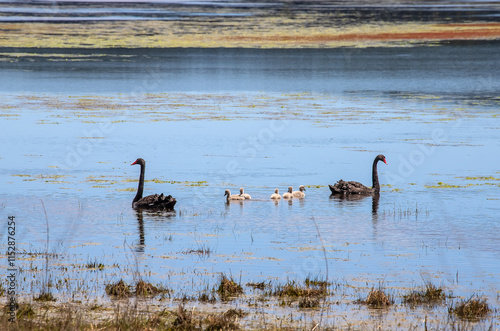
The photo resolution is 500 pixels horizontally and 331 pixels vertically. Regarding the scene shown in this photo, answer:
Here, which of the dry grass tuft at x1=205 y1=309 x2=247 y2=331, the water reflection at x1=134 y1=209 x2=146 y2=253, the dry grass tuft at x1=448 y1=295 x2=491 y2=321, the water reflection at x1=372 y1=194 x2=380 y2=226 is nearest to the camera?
the dry grass tuft at x1=205 y1=309 x2=247 y2=331

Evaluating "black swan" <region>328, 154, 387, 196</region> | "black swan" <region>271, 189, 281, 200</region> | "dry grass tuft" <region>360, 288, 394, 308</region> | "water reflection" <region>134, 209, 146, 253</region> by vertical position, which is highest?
"black swan" <region>328, 154, 387, 196</region>

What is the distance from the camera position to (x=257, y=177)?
22.1m

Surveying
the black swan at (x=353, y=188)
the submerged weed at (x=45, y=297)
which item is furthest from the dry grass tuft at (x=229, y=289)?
the black swan at (x=353, y=188)

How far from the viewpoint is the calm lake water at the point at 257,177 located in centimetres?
1326

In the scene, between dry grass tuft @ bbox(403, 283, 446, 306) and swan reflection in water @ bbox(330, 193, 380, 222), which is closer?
dry grass tuft @ bbox(403, 283, 446, 306)

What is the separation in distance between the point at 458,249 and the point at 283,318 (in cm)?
509

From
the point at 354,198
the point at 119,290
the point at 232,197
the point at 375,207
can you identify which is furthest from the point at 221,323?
the point at 354,198

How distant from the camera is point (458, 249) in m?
14.2

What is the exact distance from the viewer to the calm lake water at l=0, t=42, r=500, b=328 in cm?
1326

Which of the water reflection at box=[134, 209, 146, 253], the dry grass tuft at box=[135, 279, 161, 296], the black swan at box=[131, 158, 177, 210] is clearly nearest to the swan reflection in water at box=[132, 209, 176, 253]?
the water reflection at box=[134, 209, 146, 253]

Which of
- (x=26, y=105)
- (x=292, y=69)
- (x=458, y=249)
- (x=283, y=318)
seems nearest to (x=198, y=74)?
(x=292, y=69)

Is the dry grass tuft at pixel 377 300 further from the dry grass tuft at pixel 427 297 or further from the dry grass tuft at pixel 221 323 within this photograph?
the dry grass tuft at pixel 221 323

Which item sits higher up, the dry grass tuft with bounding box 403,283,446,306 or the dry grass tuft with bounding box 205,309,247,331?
the dry grass tuft with bounding box 403,283,446,306

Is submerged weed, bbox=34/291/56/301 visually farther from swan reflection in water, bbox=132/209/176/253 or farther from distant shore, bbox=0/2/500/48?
distant shore, bbox=0/2/500/48
